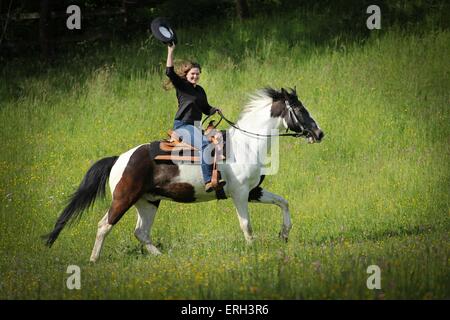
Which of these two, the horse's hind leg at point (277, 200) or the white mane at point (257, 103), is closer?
the horse's hind leg at point (277, 200)

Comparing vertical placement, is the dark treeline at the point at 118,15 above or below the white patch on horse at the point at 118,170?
above

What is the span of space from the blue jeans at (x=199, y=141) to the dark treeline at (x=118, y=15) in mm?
11671

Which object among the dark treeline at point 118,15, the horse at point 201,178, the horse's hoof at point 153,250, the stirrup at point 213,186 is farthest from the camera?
the dark treeline at point 118,15

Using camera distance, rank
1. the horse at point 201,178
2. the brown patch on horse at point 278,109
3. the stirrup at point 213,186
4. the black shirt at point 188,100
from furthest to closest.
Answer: the brown patch on horse at point 278,109, the horse at point 201,178, the stirrup at point 213,186, the black shirt at point 188,100

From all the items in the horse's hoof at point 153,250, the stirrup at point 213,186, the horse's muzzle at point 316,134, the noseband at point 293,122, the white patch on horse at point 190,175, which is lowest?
the horse's hoof at point 153,250

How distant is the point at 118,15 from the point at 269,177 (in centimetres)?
1051

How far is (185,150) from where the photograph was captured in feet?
39.0

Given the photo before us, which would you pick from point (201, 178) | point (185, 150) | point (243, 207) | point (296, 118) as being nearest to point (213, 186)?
point (201, 178)

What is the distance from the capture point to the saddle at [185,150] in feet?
38.8

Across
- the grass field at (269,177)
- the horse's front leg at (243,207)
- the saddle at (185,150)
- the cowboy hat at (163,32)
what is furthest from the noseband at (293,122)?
the cowboy hat at (163,32)

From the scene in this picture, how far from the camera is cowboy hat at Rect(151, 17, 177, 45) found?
1133 cm

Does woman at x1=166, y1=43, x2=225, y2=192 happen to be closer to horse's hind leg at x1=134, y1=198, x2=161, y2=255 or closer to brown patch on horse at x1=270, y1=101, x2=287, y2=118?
brown patch on horse at x1=270, y1=101, x2=287, y2=118

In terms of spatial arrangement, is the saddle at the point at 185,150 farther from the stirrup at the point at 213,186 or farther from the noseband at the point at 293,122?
the noseband at the point at 293,122
